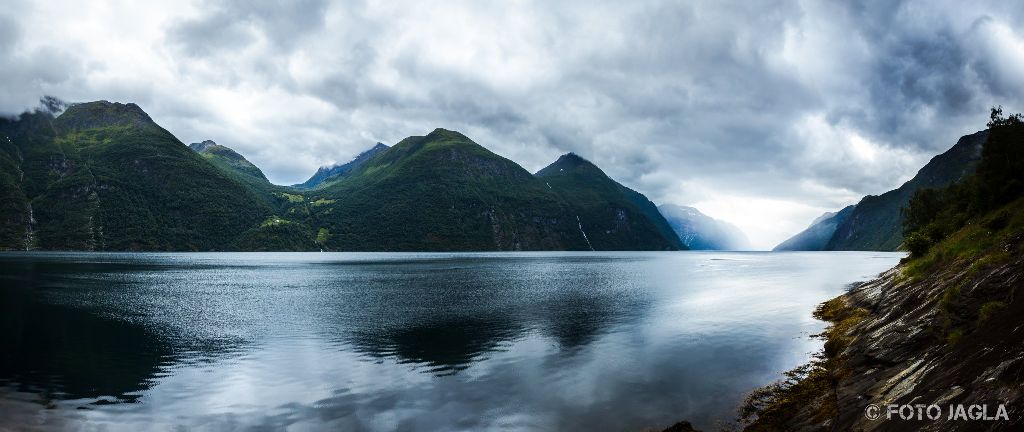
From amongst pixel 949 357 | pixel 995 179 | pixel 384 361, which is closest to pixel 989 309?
pixel 949 357

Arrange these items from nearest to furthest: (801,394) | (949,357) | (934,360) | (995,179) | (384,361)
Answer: (949,357) → (934,360) → (801,394) → (384,361) → (995,179)

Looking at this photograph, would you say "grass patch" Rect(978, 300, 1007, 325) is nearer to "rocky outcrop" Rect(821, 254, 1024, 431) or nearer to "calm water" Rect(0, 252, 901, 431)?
"rocky outcrop" Rect(821, 254, 1024, 431)

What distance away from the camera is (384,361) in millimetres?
37500

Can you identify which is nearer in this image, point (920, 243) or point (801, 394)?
point (801, 394)

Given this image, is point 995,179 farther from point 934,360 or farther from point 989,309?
point 934,360

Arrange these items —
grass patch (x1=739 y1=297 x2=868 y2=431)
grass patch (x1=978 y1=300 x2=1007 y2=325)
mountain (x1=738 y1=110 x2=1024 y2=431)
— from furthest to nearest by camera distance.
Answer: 1. grass patch (x1=739 y1=297 x2=868 y2=431)
2. grass patch (x1=978 y1=300 x2=1007 y2=325)
3. mountain (x1=738 y1=110 x2=1024 y2=431)

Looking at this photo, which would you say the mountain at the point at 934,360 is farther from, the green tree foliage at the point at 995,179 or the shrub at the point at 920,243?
the shrub at the point at 920,243

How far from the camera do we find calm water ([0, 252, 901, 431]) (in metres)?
25.6

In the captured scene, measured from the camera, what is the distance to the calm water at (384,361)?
25.6 m

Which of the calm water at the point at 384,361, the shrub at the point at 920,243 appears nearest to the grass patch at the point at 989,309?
the calm water at the point at 384,361

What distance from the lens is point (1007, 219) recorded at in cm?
4012

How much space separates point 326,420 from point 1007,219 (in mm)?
53004

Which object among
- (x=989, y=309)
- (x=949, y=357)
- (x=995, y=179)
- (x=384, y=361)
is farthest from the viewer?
(x=995, y=179)

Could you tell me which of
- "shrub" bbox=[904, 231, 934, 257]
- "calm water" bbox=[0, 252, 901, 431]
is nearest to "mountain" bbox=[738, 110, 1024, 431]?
"calm water" bbox=[0, 252, 901, 431]
